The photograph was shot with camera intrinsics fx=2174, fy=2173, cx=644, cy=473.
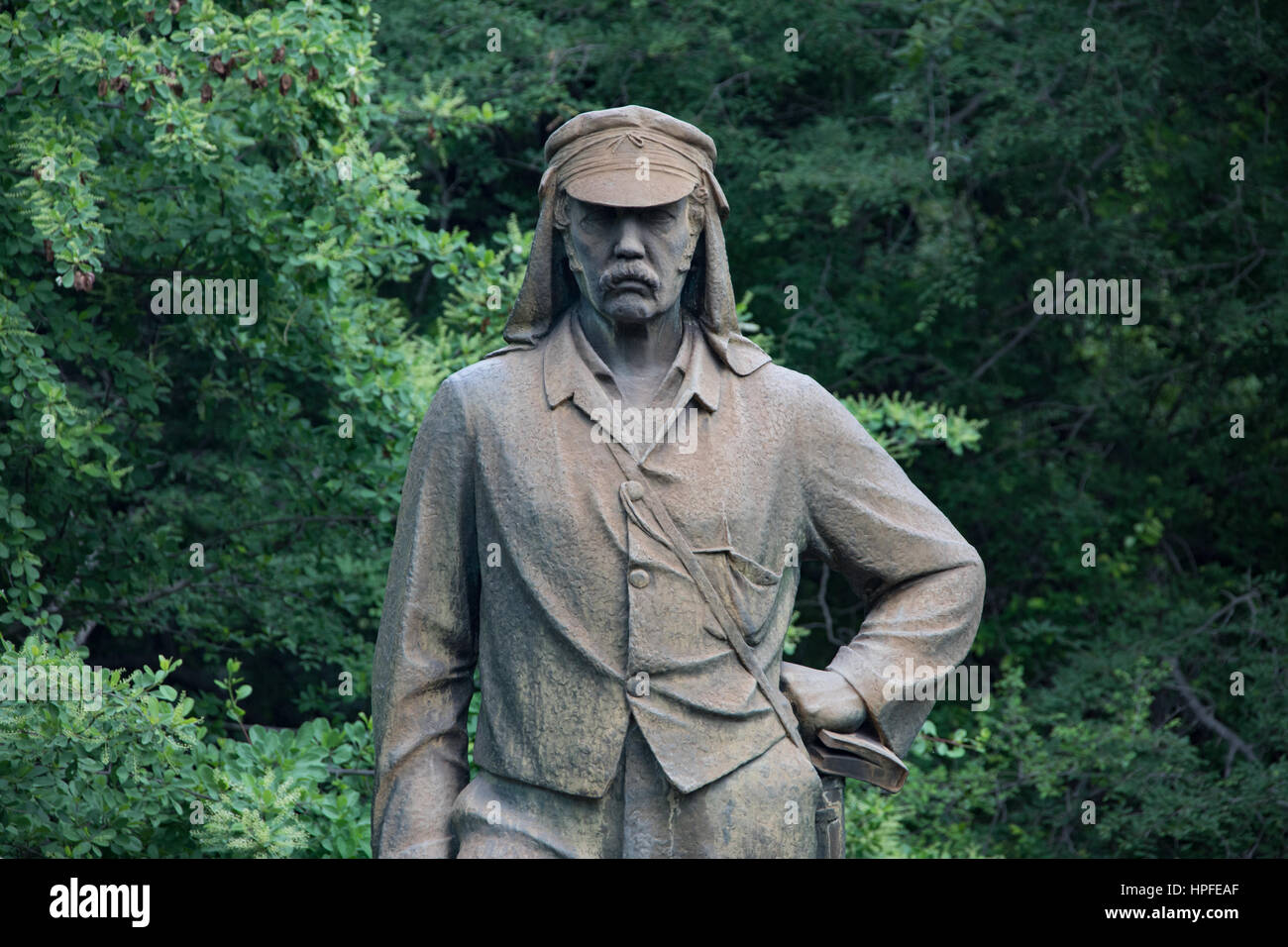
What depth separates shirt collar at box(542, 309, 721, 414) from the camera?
4.94m

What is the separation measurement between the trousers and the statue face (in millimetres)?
960

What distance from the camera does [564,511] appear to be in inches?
189

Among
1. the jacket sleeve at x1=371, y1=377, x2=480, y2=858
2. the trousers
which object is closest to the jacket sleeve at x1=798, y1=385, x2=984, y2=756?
the trousers

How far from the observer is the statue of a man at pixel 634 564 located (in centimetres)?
472

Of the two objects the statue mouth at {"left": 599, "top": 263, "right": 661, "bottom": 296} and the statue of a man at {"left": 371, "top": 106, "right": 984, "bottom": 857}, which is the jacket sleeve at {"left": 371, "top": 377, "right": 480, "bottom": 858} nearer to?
the statue of a man at {"left": 371, "top": 106, "right": 984, "bottom": 857}

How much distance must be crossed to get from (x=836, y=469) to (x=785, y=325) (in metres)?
6.96

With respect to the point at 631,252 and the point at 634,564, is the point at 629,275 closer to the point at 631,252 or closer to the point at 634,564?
the point at 631,252

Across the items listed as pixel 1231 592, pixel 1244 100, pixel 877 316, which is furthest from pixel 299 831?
pixel 1244 100

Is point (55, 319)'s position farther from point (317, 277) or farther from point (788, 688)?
point (788, 688)

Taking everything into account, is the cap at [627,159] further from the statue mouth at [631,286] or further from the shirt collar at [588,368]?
the shirt collar at [588,368]

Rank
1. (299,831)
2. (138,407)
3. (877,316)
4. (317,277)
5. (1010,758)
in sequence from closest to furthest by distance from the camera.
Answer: (299,831), (317,277), (138,407), (1010,758), (877,316)

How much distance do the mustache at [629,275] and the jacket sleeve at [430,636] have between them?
0.46 metres

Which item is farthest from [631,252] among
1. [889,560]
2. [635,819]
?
[635,819]

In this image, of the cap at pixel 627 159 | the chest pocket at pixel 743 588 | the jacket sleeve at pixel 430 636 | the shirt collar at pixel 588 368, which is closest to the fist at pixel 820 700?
the chest pocket at pixel 743 588
